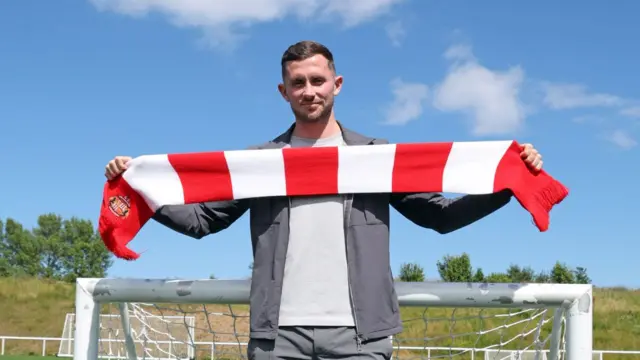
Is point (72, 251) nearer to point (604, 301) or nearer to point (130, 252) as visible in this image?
point (604, 301)

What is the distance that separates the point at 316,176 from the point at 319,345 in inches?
24.7

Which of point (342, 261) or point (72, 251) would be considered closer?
point (342, 261)

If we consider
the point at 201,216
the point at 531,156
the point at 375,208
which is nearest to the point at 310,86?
the point at 375,208

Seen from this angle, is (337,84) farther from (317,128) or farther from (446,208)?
(446,208)

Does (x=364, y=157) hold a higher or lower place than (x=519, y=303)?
higher

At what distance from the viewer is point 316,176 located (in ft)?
8.42

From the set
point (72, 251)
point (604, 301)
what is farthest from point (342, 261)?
point (72, 251)

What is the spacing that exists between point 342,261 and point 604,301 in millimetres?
22438

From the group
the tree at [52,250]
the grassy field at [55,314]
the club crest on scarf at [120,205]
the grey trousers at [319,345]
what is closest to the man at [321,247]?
the grey trousers at [319,345]

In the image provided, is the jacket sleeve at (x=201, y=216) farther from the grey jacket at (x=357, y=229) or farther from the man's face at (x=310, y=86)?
the man's face at (x=310, y=86)

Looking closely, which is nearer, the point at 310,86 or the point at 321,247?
the point at 321,247

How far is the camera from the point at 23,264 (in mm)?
53344

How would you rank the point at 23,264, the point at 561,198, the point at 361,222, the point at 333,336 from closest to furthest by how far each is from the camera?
the point at 333,336 → the point at 361,222 → the point at 561,198 → the point at 23,264

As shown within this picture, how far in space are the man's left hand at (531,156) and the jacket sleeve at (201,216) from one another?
3.50ft
